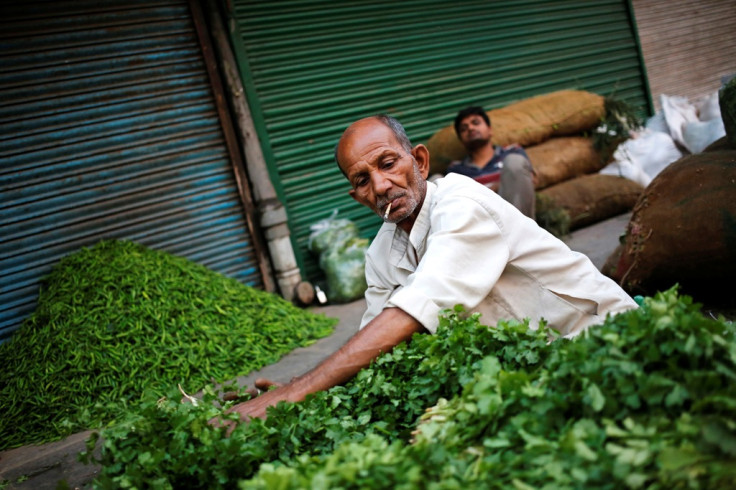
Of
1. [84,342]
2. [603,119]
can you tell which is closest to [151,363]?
[84,342]

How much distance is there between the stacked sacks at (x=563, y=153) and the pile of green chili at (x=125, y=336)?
258cm

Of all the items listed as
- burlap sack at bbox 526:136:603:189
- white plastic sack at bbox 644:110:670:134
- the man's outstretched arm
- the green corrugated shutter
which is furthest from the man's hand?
white plastic sack at bbox 644:110:670:134

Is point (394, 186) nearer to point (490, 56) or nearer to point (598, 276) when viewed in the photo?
point (598, 276)

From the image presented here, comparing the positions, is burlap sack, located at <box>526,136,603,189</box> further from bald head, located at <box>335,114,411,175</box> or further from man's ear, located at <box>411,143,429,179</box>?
bald head, located at <box>335,114,411,175</box>

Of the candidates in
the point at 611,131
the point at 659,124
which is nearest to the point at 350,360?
the point at 611,131

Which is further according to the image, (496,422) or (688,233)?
(688,233)

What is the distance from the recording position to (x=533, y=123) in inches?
253

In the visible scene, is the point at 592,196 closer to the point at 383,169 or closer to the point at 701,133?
the point at 701,133

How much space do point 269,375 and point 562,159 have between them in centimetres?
413

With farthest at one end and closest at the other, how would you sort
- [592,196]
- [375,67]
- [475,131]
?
1. [375,67]
2. [592,196]
3. [475,131]

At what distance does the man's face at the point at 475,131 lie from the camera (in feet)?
18.1

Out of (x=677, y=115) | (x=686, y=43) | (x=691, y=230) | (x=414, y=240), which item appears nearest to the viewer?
(x=414, y=240)

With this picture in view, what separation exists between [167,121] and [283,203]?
1.33 metres

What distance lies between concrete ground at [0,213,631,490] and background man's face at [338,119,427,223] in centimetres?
167
